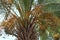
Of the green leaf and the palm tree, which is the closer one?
the palm tree

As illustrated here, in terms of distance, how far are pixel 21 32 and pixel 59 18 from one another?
169cm

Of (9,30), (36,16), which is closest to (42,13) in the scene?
(36,16)

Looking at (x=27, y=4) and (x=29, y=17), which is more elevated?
→ (x=27, y=4)

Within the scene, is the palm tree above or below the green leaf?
below

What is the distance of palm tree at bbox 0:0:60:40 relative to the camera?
749 cm

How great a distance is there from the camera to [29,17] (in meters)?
7.77

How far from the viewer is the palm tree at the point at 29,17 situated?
749cm

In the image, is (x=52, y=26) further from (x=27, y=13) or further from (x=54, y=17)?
(x=27, y=13)

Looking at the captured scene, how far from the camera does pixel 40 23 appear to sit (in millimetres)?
7812

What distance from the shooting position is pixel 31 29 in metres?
7.84

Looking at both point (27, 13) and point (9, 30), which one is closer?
point (27, 13)

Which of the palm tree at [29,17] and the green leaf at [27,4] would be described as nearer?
the palm tree at [29,17]

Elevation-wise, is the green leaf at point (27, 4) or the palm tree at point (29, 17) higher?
the green leaf at point (27, 4)

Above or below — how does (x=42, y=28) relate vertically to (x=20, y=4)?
below
